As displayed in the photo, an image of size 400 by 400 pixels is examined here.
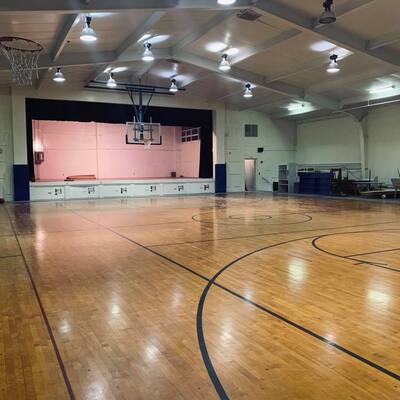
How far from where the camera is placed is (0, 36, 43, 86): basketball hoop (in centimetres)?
1031

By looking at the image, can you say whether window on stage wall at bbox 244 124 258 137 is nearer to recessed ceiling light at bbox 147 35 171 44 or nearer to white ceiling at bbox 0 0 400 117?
white ceiling at bbox 0 0 400 117

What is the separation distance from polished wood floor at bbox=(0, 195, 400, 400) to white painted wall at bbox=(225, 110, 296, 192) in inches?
553

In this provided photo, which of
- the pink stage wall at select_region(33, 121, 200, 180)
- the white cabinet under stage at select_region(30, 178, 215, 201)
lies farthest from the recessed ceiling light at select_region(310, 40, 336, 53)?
the pink stage wall at select_region(33, 121, 200, 180)

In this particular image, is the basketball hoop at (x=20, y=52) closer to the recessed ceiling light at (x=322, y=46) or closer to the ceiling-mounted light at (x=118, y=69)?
the ceiling-mounted light at (x=118, y=69)

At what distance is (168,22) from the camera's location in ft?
36.9

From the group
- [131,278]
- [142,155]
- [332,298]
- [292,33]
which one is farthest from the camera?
[142,155]

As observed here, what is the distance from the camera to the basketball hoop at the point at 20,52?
33.8 feet

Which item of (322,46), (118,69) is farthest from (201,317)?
(118,69)

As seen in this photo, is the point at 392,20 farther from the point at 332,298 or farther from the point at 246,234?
the point at 332,298

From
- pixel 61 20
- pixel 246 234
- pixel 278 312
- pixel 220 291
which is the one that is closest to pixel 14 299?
pixel 220 291

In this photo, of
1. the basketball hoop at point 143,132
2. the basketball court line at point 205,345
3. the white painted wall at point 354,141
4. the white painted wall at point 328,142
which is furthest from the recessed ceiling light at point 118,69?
the basketball court line at point 205,345

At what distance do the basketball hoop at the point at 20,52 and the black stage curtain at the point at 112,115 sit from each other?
187 inches

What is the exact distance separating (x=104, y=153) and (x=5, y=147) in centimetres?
716

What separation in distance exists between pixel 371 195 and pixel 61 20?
536 inches
